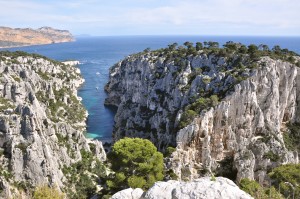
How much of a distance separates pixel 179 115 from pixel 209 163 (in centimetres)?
1122

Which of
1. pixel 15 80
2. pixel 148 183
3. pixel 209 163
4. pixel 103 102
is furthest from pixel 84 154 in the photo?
pixel 103 102

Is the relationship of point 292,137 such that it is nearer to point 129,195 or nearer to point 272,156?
point 272,156

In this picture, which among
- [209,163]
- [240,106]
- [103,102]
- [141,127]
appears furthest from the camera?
[103,102]

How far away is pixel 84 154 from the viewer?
188ft

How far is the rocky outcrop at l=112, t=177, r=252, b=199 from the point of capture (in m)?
18.7

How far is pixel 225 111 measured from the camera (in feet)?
197

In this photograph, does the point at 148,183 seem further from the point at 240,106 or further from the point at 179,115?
the point at 240,106

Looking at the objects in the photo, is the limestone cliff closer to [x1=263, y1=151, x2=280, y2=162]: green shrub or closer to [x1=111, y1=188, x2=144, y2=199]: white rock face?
[x1=263, y1=151, x2=280, y2=162]: green shrub

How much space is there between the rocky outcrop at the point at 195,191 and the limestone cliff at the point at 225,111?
30.7 meters

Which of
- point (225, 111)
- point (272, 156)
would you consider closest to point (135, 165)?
point (225, 111)

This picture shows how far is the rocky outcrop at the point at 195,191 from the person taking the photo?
18719mm

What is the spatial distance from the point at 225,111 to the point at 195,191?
42506 millimetres

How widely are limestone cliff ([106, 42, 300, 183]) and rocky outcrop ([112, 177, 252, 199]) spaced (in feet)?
101

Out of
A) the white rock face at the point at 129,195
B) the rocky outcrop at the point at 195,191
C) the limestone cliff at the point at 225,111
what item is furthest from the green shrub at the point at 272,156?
the white rock face at the point at 129,195
